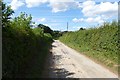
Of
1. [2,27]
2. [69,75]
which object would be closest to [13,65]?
[2,27]

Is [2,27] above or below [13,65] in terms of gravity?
above

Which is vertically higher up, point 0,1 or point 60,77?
point 0,1

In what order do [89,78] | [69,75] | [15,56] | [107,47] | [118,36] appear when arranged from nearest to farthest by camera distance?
[15,56] → [89,78] → [69,75] → [118,36] → [107,47]

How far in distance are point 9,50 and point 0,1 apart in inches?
57.0

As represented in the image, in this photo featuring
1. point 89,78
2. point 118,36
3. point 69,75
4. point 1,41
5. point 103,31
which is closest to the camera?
point 1,41

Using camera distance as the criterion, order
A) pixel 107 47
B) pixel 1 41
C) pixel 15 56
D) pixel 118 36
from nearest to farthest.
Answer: pixel 1 41
pixel 15 56
pixel 118 36
pixel 107 47

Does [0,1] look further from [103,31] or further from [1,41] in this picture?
[103,31]

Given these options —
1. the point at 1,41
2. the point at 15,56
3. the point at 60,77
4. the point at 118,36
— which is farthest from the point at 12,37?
the point at 118,36

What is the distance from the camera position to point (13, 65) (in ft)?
29.6

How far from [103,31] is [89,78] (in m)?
15.5

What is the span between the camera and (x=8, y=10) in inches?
347

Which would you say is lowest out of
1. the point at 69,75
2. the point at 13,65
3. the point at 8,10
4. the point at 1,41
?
the point at 69,75

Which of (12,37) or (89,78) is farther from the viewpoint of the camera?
(89,78)

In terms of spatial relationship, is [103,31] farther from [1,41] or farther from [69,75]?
[1,41]
